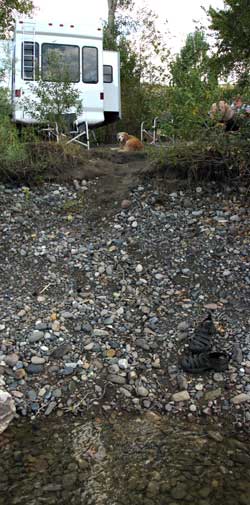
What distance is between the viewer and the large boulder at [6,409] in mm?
4000

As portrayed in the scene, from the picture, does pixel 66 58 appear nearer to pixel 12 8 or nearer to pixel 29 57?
pixel 29 57

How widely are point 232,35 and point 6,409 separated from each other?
8680 millimetres

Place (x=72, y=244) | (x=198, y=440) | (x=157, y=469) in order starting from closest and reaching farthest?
(x=157, y=469) → (x=198, y=440) → (x=72, y=244)

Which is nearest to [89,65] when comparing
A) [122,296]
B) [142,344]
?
[122,296]

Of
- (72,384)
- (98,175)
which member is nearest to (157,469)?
(72,384)

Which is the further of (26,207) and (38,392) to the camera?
(26,207)

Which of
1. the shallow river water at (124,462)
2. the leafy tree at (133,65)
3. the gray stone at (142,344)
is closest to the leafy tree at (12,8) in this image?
the leafy tree at (133,65)

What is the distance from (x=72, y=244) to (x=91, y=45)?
288 inches

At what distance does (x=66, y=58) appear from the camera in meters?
11.9

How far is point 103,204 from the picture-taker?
764cm

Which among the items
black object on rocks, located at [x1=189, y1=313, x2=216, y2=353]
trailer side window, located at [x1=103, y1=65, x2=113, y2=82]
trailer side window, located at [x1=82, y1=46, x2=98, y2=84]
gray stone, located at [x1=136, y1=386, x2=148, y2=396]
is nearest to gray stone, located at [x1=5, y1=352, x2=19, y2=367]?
gray stone, located at [x1=136, y1=386, x2=148, y2=396]

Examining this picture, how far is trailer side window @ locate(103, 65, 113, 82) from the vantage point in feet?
43.8

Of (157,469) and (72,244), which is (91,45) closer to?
(72,244)

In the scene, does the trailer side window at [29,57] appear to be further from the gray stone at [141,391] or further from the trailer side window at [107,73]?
the gray stone at [141,391]
